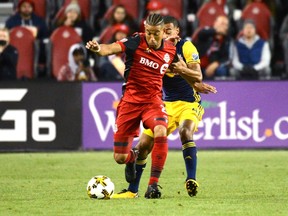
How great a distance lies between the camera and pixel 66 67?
1873cm

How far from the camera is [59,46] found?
19594 mm

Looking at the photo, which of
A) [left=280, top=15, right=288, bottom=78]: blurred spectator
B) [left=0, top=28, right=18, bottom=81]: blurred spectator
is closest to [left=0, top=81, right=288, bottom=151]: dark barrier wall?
[left=0, top=28, right=18, bottom=81]: blurred spectator

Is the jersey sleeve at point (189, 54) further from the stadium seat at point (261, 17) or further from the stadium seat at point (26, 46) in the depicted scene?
the stadium seat at point (261, 17)

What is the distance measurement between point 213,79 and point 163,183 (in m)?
5.26

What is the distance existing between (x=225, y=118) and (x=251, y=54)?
185 cm

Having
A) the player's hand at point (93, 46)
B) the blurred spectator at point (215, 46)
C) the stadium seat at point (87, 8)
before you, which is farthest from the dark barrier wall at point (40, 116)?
the player's hand at point (93, 46)

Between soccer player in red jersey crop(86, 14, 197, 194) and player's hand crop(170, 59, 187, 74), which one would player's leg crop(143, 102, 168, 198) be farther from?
player's hand crop(170, 59, 187, 74)

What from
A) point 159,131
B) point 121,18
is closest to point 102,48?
point 159,131

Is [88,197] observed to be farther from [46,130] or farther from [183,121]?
[46,130]

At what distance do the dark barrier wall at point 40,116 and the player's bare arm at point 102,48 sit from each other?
712 cm

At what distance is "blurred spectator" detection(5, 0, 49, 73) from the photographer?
65.5 feet

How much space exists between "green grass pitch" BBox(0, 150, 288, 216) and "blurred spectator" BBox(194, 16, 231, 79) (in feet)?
5.87

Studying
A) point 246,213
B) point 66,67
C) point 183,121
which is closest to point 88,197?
point 183,121

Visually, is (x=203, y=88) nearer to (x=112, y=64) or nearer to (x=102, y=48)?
(x=102, y=48)
